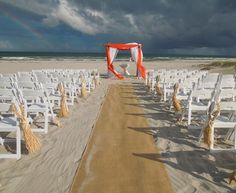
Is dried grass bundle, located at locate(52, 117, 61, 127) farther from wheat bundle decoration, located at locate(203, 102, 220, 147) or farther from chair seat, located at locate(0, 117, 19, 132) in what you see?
wheat bundle decoration, located at locate(203, 102, 220, 147)

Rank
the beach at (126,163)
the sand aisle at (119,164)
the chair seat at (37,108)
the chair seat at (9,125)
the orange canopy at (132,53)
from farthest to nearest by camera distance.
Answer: the orange canopy at (132,53), the chair seat at (37,108), the chair seat at (9,125), the beach at (126,163), the sand aisle at (119,164)

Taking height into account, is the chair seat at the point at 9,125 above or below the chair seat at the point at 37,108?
below

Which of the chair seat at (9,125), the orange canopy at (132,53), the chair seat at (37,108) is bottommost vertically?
the chair seat at (9,125)

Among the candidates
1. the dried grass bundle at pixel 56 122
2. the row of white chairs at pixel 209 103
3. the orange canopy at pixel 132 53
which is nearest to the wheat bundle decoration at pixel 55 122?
the dried grass bundle at pixel 56 122

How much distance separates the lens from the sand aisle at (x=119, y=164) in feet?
13.3

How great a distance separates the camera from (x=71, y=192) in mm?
3914

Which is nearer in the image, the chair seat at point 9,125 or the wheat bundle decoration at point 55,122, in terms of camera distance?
the chair seat at point 9,125

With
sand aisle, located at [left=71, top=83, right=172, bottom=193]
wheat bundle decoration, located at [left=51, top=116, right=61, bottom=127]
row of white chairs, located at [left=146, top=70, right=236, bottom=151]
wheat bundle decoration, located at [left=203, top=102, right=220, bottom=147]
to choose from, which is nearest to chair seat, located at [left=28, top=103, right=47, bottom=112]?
wheat bundle decoration, located at [left=51, top=116, right=61, bottom=127]

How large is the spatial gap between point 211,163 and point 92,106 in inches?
213

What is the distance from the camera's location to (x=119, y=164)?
4.76 m

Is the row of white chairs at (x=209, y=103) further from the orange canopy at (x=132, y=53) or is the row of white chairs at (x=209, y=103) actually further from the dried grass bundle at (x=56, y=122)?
the orange canopy at (x=132, y=53)

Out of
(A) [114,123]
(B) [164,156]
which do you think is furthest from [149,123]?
(B) [164,156]

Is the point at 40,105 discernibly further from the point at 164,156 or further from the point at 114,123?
the point at 164,156

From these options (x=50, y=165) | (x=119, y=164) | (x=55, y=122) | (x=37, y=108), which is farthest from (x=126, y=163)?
(x=55, y=122)
